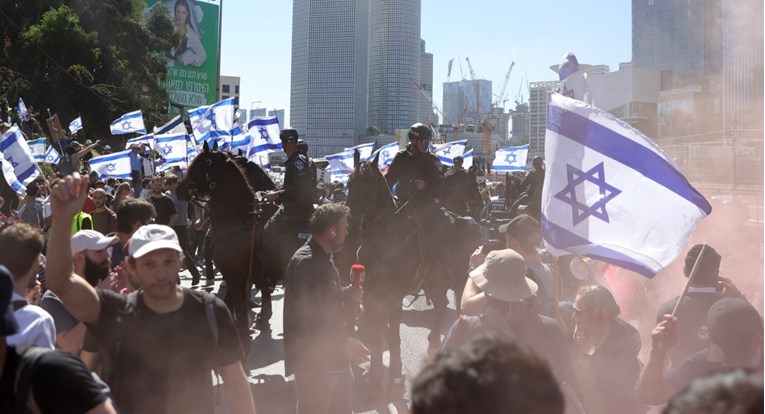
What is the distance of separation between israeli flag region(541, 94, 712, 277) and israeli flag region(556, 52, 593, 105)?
1.47 meters

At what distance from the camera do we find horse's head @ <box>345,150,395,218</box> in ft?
25.3

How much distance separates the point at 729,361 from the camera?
12.4 ft

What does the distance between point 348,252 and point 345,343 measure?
4994 millimetres

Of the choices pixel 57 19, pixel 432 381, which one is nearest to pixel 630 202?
pixel 432 381

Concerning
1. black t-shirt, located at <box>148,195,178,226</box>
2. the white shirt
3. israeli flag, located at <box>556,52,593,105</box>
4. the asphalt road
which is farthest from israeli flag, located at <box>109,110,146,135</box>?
the white shirt

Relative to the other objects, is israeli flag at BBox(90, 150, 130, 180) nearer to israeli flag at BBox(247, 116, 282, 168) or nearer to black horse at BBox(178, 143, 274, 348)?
israeli flag at BBox(247, 116, 282, 168)

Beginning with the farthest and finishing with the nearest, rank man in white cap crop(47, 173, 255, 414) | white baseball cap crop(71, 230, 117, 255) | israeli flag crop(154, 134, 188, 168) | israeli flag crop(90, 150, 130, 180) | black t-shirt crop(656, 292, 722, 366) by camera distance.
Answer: israeli flag crop(154, 134, 188, 168)
israeli flag crop(90, 150, 130, 180)
black t-shirt crop(656, 292, 722, 366)
white baseball cap crop(71, 230, 117, 255)
man in white cap crop(47, 173, 255, 414)

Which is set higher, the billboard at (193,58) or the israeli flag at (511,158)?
the billboard at (193,58)

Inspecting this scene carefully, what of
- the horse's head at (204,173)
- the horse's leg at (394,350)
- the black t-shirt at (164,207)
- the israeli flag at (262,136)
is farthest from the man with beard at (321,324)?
the israeli flag at (262,136)

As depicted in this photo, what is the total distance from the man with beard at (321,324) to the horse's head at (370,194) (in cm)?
217

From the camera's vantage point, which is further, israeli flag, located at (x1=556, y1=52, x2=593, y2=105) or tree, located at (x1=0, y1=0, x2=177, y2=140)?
tree, located at (x1=0, y1=0, x2=177, y2=140)

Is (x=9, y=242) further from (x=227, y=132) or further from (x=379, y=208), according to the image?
(x=227, y=132)

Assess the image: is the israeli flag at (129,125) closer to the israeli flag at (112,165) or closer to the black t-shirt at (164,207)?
the israeli flag at (112,165)

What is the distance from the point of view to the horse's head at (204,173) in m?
8.40
